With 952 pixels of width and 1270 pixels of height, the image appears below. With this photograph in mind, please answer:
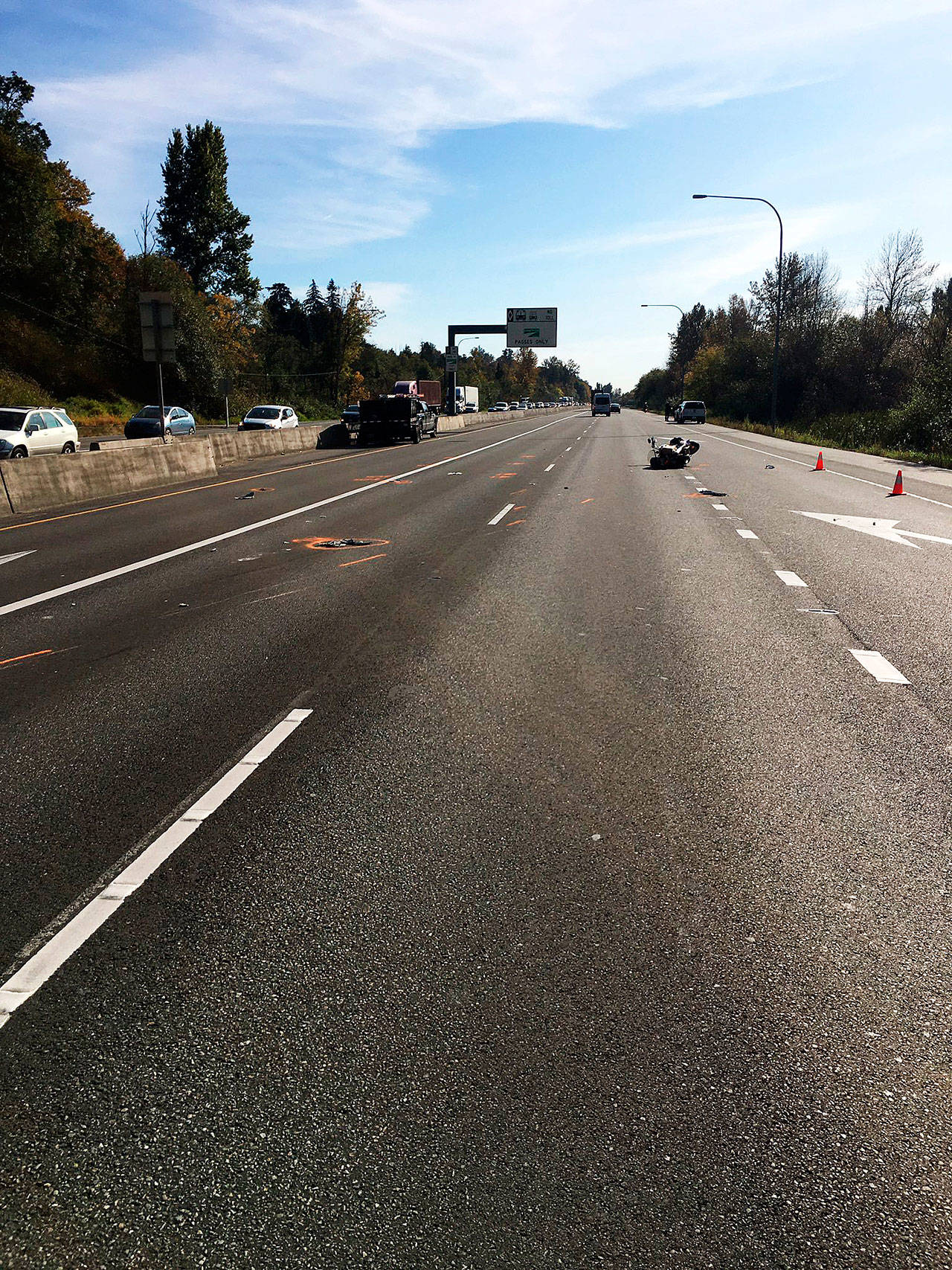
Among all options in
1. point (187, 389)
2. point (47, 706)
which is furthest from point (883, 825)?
point (187, 389)

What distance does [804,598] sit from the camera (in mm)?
9773

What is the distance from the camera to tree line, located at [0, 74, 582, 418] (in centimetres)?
5747

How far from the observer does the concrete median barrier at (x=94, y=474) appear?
1726 cm

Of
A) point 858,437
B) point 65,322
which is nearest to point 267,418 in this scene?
point 858,437

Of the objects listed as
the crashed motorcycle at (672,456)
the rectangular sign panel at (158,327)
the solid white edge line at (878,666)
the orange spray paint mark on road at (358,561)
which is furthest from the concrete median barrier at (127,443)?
the solid white edge line at (878,666)

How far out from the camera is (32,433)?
28453mm

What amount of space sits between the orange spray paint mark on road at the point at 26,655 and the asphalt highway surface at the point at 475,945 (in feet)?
0.21

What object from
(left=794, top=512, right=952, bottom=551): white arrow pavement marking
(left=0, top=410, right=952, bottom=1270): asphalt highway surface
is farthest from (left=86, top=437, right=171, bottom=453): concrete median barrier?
(left=0, top=410, right=952, bottom=1270): asphalt highway surface

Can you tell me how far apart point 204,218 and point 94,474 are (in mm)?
72447

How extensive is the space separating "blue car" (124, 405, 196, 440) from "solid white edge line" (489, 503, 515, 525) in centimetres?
2373

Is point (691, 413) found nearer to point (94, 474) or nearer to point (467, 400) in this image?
point (467, 400)

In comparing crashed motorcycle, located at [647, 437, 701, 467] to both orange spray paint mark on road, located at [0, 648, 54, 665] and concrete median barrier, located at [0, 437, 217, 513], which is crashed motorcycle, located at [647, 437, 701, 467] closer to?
concrete median barrier, located at [0, 437, 217, 513]

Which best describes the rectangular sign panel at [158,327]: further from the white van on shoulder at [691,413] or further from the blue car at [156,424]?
the white van on shoulder at [691,413]

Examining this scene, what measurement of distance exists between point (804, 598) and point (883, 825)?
18.3 ft
